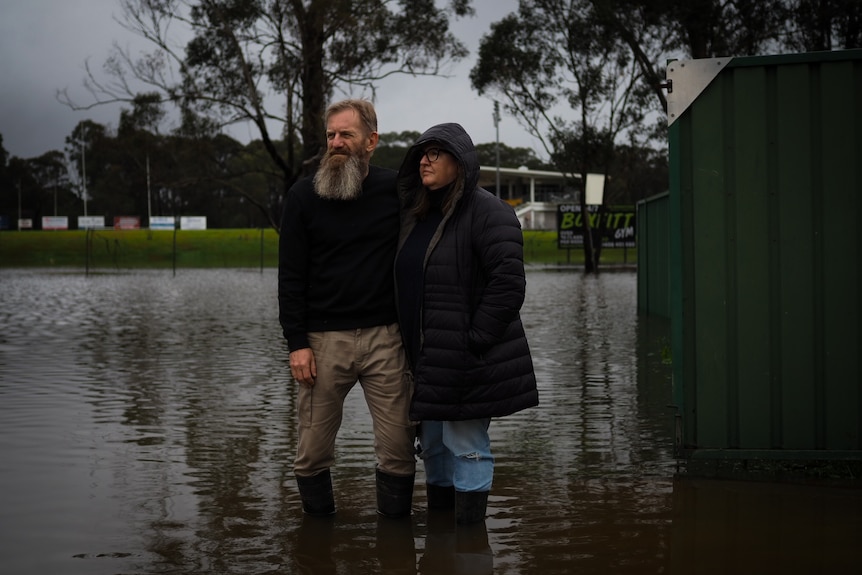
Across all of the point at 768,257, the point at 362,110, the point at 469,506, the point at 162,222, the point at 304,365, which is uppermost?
the point at 162,222

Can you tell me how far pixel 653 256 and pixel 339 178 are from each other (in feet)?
41.1

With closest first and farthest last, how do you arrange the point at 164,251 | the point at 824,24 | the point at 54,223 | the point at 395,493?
the point at 395,493 → the point at 824,24 → the point at 164,251 → the point at 54,223

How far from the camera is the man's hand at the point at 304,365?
4.85m

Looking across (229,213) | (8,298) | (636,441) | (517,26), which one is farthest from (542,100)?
(229,213)

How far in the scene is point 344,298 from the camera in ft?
16.0

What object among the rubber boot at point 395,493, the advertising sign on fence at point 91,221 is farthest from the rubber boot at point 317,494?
the advertising sign on fence at point 91,221

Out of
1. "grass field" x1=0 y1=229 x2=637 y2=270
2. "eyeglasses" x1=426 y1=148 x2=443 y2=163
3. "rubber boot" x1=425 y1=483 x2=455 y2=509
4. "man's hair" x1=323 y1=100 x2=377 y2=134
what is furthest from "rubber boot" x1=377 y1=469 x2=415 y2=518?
"grass field" x1=0 y1=229 x2=637 y2=270

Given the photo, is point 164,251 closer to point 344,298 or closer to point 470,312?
point 344,298

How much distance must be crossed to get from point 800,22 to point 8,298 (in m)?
17.4

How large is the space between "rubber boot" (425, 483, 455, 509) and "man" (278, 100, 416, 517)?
25 cm

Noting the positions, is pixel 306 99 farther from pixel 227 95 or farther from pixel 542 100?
pixel 542 100

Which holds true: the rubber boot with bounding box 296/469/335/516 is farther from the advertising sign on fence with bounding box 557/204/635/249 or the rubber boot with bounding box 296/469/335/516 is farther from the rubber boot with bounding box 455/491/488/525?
the advertising sign on fence with bounding box 557/204/635/249

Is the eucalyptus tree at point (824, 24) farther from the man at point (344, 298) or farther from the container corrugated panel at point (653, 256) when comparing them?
the man at point (344, 298)

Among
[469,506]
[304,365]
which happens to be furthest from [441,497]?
[304,365]
